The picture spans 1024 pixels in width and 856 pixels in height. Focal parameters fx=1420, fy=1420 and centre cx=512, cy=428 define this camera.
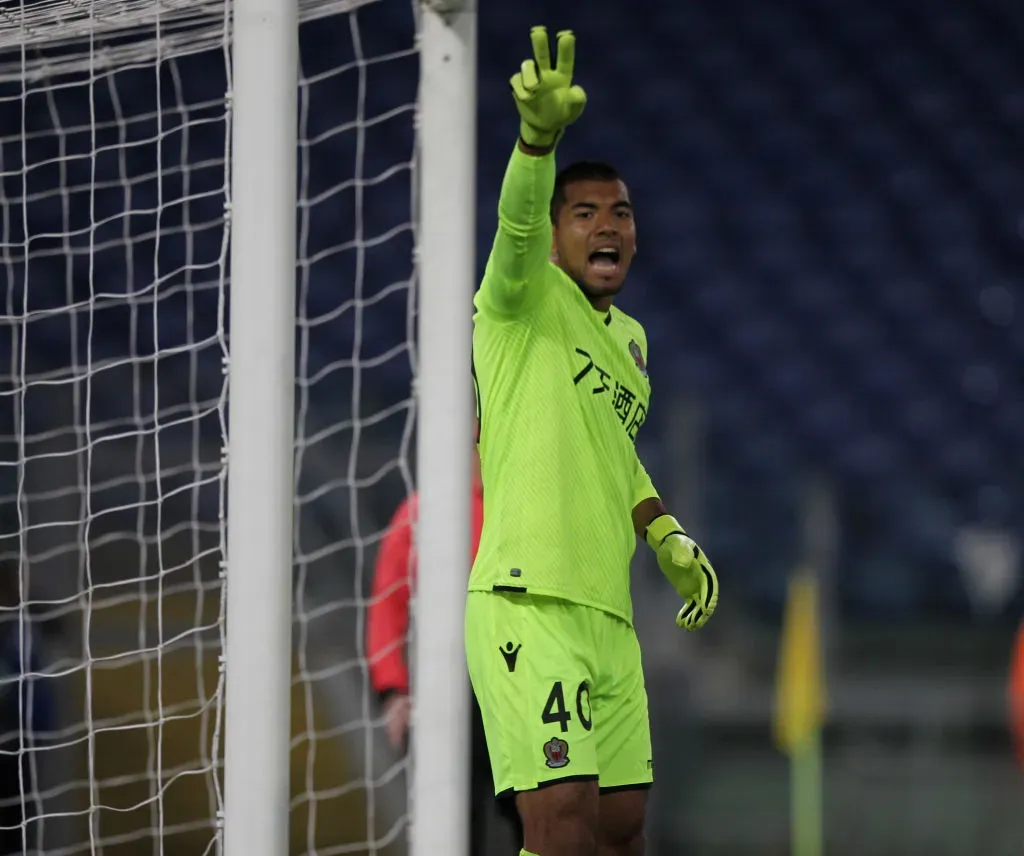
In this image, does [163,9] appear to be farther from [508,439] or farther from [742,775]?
[742,775]

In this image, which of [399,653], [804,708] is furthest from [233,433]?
[804,708]

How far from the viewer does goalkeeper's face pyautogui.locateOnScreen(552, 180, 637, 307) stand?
2064 mm

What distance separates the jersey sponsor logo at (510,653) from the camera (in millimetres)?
1908

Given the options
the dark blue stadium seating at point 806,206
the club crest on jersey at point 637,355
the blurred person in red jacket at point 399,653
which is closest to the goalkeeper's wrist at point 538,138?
the club crest on jersey at point 637,355

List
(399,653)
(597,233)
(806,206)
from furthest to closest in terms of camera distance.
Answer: (806,206) < (399,653) < (597,233)

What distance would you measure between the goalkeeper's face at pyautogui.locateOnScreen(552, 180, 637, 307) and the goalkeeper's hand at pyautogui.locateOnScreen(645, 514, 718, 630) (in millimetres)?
384

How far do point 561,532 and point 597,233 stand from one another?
1.47 feet

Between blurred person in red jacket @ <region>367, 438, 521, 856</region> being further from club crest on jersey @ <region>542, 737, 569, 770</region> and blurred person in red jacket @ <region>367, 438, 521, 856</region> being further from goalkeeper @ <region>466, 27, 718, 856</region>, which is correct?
club crest on jersey @ <region>542, 737, 569, 770</region>

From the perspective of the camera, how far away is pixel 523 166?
174 cm

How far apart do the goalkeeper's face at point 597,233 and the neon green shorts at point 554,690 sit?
0.49m

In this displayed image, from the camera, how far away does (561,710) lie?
1861 mm

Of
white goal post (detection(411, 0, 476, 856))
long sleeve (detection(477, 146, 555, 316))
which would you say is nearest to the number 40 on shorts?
white goal post (detection(411, 0, 476, 856))

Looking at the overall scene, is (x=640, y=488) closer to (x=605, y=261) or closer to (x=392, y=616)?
(x=605, y=261)

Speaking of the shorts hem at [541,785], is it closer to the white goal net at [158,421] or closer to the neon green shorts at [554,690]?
the neon green shorts at [554,690]
